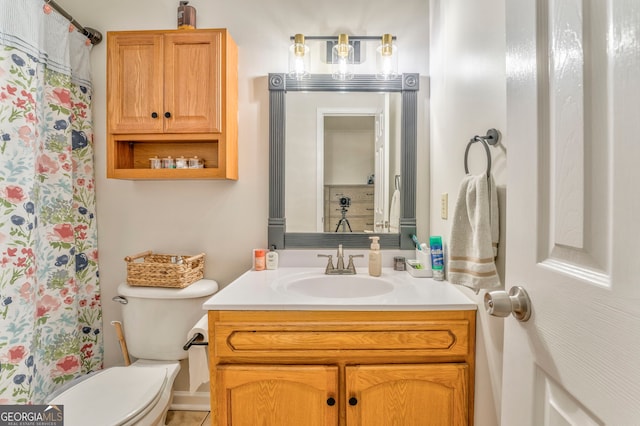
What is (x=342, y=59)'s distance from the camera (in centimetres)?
155

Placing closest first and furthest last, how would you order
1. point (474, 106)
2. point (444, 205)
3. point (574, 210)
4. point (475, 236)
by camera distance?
point (574, 210) < point (475, 236) < point (474, 106) < point (444, 205)

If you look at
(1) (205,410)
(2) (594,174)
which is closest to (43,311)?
(1) (205,410)

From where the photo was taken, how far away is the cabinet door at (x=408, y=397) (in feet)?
3.55

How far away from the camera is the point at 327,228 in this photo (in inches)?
64.6

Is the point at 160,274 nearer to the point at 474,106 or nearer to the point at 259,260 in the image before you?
the point at 259,260

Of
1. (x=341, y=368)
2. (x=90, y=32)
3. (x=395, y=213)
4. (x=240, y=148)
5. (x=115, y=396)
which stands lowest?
(x=115, y=396)

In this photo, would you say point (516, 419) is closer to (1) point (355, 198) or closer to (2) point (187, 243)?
(1) point (355, 198)

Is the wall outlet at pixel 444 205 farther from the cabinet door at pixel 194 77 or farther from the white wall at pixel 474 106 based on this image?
the cabinet door at pixel 194 77

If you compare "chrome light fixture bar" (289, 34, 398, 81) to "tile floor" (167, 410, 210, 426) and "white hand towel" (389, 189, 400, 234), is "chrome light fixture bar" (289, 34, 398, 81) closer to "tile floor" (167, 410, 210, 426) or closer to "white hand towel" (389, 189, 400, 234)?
"white hand towel" (389, 189, 400, 234)

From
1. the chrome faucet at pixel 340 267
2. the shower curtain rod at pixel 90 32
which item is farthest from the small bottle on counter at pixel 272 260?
the shower curtain rod at pixel 90 32

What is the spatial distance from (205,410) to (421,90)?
208 centimetres

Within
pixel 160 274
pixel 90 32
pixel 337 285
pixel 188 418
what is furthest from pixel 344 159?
pixel 188 418

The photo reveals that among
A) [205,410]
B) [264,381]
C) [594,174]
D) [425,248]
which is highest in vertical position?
[594,174]

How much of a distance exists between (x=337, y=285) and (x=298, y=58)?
3.77 ft
